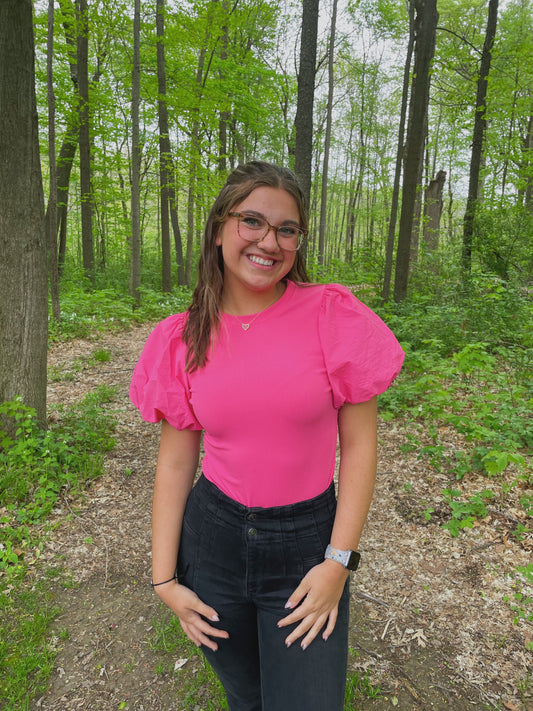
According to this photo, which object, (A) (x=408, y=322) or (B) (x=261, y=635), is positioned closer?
(B) (x=261, y=635)

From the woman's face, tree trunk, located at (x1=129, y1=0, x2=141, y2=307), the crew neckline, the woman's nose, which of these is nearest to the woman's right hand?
the crew neckline

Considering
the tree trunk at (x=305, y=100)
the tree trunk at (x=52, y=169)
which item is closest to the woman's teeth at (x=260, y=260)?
the tree trunk at (x=305, y=100)

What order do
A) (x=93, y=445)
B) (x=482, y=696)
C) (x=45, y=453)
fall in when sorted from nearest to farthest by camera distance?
(x=482, y=696), (x=45, y=453), (x=93, y=445)

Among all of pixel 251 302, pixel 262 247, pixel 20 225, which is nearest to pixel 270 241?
pixel 262 247

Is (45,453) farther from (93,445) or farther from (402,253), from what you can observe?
(402,253)

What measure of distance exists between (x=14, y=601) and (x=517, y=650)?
304cm

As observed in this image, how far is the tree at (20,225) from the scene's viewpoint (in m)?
3.35

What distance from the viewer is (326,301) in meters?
1.26

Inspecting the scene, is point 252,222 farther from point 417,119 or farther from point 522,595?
point 417,119

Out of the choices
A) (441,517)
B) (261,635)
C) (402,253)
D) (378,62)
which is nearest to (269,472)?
(261,635)

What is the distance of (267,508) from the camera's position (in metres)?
1.21

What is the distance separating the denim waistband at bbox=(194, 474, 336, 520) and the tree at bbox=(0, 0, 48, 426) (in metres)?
3.15

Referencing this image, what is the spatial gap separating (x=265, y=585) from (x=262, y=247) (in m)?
1.00

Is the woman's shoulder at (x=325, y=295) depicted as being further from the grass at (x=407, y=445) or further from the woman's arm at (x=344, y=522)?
the grass at (x=407, y=445)
